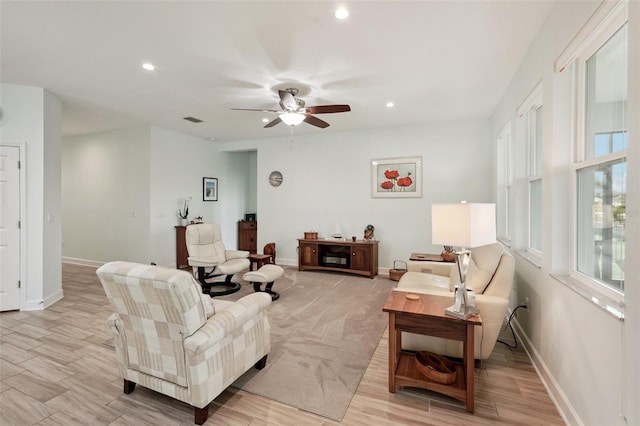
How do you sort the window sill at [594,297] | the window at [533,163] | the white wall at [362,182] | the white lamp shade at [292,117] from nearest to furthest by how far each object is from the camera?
1. the window sill at [594,297]
2. the window at [533,163]
3. the white lamp shade at [292,117]
4. the white wall at [362,182]

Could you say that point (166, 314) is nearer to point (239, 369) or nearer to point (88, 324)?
point (239, 369)

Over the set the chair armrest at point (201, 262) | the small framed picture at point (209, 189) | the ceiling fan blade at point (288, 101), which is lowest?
the chair armrest at point (201, 262)

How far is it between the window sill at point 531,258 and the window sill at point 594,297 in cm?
41

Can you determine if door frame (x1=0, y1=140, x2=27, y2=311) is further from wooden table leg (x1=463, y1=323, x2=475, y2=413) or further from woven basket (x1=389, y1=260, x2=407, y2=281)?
woven basket (x1=389, y1=260, x2=407, y2=281)

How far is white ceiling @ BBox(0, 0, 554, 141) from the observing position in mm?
2164

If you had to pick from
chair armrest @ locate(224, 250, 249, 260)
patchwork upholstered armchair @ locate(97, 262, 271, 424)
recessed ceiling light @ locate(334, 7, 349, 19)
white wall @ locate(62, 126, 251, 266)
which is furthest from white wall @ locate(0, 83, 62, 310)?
recessed ceiling light @ locate(334, 7, 349, 19)

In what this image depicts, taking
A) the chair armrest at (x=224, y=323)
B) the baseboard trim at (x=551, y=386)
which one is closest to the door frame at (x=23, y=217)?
the chair armrest at (x=224, y=323)

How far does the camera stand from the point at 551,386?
1979mm

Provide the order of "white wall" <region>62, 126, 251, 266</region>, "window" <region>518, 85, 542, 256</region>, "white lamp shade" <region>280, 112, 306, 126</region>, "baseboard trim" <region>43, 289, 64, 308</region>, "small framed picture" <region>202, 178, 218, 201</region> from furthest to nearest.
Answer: "small framed picture" <region>202, 178, 218, 201</region>
"white wall" <region>62, 126, 251, 266</region>
"baseboard trim" <region>43, 289, 64, 308</region>
"white lamp shade" <region>280, 112, 306, 126</region>
"window" <region>518, 85, 542, 256</region>

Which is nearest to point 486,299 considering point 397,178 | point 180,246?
point 397,178

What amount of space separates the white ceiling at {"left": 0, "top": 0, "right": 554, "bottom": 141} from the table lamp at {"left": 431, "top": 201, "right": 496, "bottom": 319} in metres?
1.50

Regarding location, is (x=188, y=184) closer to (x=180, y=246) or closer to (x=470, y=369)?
(x=180, y=246)

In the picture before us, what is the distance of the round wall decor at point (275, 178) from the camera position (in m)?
6.34

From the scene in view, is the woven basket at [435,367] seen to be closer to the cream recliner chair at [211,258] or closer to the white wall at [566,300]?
the white wall at [566,300]
